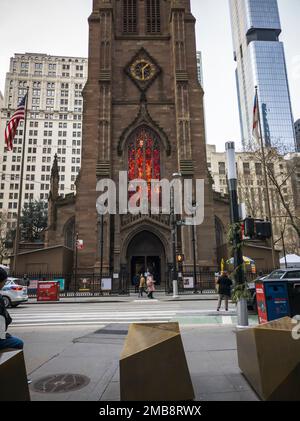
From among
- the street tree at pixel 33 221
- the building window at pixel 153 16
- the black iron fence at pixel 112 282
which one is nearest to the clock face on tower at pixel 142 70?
the building window at pixel 153 16

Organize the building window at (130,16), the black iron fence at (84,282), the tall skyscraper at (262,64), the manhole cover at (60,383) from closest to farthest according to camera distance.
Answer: the manhole cover at (60,383), the black iron fence at (84,282), the building window at (130,16), the tall skyscraper at (262,64)

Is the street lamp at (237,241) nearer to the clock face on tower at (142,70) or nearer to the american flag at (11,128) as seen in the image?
the american flag at (11,128)

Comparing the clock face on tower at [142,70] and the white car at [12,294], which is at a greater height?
the clock face on tower at [142,70]

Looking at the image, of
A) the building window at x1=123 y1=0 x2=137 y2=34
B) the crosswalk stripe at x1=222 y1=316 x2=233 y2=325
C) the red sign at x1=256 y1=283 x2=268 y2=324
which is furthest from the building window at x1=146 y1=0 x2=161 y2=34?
the red sign at x1=256 y1=283 x2=268 y2=324

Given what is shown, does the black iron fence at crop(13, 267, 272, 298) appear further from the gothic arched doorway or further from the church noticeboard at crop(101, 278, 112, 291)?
the gothic arched doorway

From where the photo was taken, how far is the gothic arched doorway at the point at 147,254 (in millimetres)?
31938

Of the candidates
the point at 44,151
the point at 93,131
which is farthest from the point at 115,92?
the point at 44,151

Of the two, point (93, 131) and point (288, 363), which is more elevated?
point (93, 131)

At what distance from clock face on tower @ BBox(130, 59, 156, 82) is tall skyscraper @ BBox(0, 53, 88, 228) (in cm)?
5582

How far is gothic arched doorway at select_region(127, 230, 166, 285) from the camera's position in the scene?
31938 millimetres

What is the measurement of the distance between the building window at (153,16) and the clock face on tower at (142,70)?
16.5ft

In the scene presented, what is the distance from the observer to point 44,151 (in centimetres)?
9294
